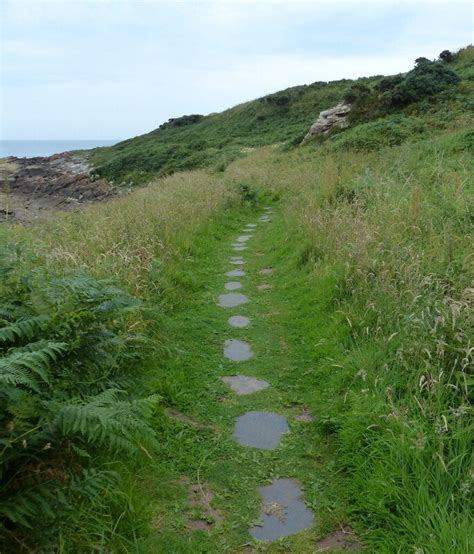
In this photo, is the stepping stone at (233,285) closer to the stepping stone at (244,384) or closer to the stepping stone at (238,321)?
the stepping stone at (238,321)

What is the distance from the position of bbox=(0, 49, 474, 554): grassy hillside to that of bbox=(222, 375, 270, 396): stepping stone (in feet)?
0.35

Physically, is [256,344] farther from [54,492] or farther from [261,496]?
[54,492]

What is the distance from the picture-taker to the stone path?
2549mm

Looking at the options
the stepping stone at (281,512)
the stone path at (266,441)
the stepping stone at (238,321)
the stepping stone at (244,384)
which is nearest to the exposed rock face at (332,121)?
the stepping stone at (238,321)

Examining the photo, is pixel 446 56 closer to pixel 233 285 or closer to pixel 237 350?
pixel 233 285

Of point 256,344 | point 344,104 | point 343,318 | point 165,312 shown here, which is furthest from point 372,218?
point 344,104

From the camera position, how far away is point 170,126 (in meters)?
62.6

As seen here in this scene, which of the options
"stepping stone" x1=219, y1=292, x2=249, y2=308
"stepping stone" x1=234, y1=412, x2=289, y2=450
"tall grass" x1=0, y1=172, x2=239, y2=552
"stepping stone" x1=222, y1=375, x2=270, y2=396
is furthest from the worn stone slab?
"stepping stone" x1=219, y1=292, x2=249, y2=308

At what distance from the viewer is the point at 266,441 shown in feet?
10.8

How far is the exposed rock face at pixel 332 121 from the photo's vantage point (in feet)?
67.9

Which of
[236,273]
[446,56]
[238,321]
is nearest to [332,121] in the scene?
[446,56]

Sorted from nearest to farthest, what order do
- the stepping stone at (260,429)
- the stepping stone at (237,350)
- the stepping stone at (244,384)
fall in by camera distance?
the stepping stone at (260,429) → the stepping stone at (244,384) → the stepping stone at (237,350)

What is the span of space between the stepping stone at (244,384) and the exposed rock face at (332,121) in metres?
18.5

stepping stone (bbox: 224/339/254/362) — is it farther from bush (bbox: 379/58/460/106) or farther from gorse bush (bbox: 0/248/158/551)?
bush (bbox: 379/58/460/106)
